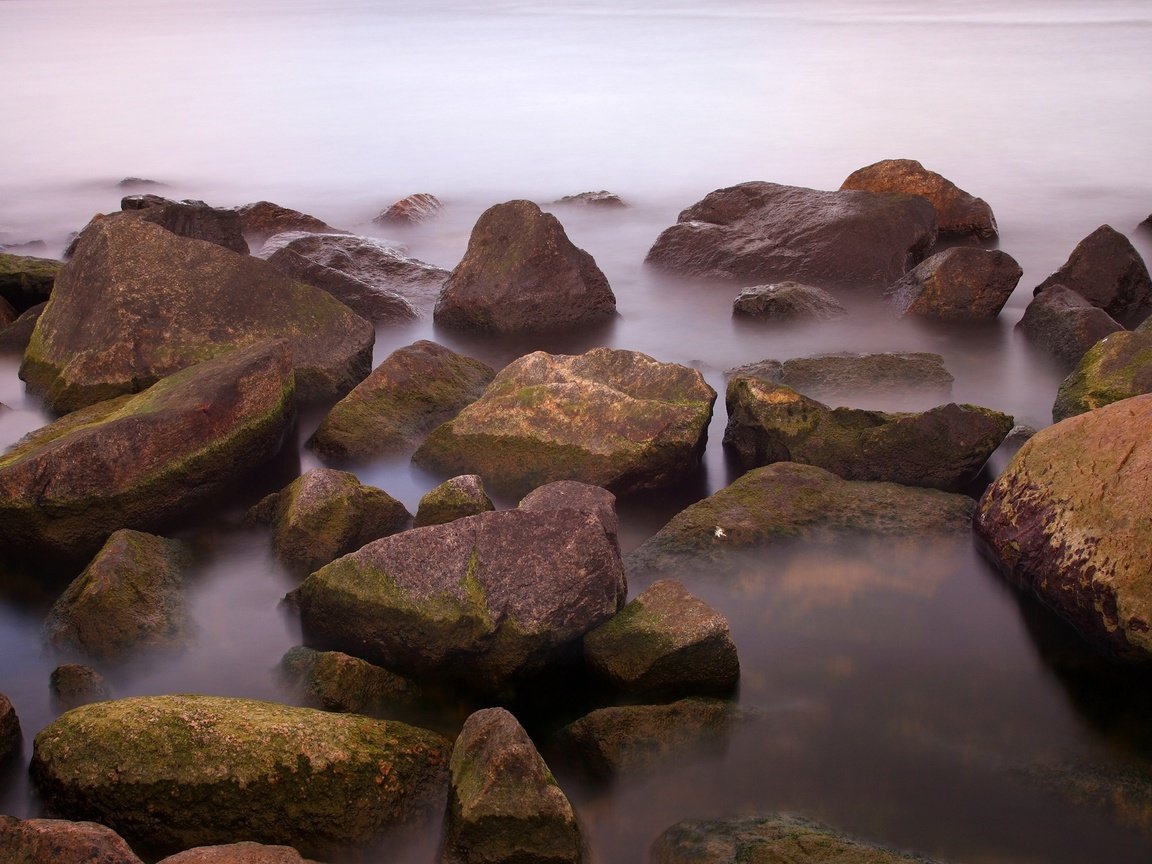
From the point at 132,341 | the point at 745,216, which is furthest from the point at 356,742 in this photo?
the point at 745,216

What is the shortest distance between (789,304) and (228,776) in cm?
641

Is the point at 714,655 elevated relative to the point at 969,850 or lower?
elevated

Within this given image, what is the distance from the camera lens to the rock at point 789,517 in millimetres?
5625

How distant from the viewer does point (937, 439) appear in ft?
20.0

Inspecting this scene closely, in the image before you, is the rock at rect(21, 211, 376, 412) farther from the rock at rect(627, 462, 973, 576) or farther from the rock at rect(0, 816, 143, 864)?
the rock at rect(0, 816, 143, 864)

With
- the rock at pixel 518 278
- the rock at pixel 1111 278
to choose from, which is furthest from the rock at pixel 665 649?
the rock at pixel 1111 278

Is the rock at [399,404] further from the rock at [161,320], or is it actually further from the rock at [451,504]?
the rock at [451,504]

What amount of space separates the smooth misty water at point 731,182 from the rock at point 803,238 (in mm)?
517

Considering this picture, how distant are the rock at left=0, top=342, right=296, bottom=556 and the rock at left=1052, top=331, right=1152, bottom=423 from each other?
4.43m

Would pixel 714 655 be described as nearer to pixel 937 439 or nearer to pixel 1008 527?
pixel 1008 527

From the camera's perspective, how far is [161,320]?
7512 millimetres

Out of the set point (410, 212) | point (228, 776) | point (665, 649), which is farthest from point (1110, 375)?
point (410, 212)

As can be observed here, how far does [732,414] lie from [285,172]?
506 inches

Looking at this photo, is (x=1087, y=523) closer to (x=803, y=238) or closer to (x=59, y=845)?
(x=59, y=845)
